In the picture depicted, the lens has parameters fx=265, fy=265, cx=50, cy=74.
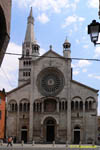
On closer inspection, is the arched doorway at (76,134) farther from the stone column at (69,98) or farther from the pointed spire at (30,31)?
the pointed spire at (30,31)

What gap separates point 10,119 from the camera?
1903 inches

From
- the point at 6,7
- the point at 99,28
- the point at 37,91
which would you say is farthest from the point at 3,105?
the point at 99,28

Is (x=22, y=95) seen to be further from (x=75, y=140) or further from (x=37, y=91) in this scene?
(x=75, y=140)

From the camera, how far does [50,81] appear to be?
4912 centimetres

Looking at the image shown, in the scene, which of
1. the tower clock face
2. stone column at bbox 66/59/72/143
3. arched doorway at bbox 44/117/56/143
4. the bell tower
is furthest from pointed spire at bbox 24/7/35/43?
arched doorway at bbox 44/117/56/143

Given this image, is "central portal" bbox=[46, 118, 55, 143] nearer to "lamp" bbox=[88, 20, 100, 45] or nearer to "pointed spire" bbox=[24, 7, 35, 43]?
"pointed spire" bbox=[24, 7, 35, 43]

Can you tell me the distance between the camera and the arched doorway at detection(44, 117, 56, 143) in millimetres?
47219

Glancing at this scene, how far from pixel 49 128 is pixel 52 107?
3.79 m

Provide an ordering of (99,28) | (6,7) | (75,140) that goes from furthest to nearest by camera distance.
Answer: (75,140), (6,7), (99,28)

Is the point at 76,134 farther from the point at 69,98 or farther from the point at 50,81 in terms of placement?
the point at 50,81

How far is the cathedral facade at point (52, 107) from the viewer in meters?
46.0

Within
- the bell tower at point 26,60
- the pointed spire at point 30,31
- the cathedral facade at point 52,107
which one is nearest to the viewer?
the cathedral facade at point 52,107

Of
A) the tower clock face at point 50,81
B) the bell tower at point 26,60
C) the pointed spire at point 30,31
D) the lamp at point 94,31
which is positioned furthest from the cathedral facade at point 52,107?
the lamp at point 94,31

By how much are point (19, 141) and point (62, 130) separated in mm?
7941
